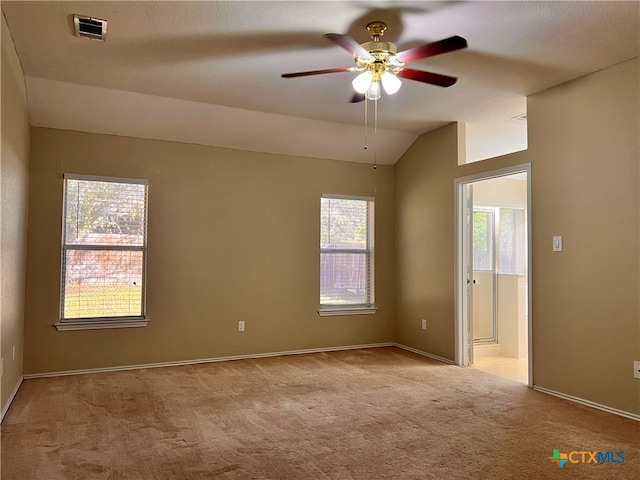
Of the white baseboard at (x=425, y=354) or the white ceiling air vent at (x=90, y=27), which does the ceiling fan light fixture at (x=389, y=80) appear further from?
the white baseboard at (x=425, y=354)

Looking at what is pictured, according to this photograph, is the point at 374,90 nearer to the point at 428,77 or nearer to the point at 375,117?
the point at 428,77

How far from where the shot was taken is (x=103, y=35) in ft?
10.3

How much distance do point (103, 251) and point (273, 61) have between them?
2.65 m

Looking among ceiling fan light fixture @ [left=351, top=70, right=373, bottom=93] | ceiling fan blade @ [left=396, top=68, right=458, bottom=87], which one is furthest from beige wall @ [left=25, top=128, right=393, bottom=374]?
ceiling fan blade @ [left=396, top=68, right=458, bottom=87]

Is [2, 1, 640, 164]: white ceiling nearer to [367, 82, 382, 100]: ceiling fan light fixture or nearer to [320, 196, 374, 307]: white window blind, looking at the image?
[367, 82, 382, 100]: ceiling fan light fixture

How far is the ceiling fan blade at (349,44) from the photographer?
2.54 meters

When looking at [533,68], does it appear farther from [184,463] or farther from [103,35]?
[184,463]

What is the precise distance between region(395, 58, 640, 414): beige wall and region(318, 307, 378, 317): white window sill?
2283mm

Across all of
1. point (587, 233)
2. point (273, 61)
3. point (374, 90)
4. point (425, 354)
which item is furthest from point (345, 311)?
point (374, 90)

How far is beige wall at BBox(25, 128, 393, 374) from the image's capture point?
461cm

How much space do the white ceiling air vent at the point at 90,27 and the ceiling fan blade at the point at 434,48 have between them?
187cm

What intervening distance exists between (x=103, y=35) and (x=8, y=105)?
2.88 ft

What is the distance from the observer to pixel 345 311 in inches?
236

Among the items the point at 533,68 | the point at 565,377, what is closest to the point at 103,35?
the point at 533,68
